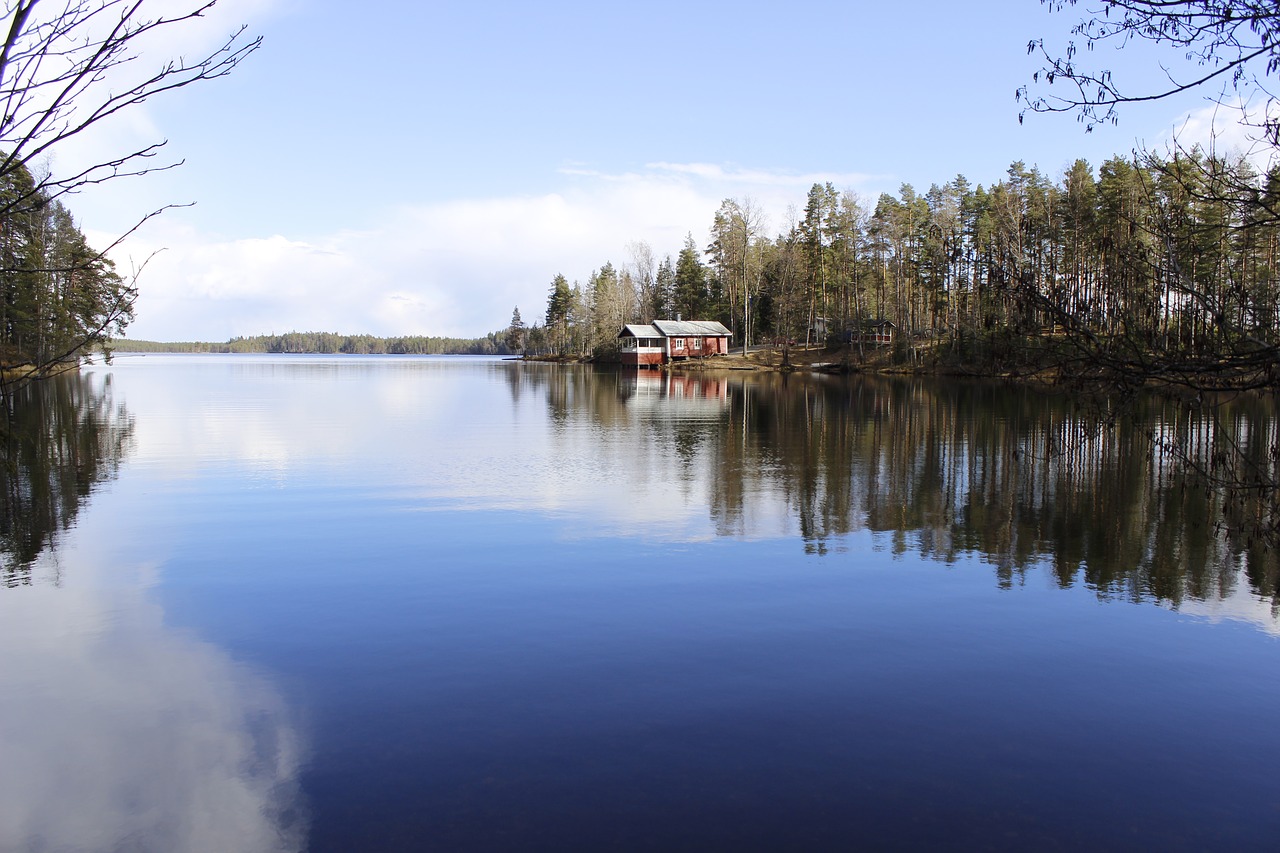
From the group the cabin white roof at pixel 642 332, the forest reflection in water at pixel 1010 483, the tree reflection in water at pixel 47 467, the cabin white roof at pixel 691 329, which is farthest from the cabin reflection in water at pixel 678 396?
the cabin white roof at pixel 642 332

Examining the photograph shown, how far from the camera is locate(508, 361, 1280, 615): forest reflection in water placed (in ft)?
39.7

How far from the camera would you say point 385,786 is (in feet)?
20.4

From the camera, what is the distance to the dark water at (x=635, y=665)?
590cm

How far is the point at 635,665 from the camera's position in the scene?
846 cm

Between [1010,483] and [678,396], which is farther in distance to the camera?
[678,396]

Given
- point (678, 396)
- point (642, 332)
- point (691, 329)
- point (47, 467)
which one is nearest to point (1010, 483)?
point (47, 467)

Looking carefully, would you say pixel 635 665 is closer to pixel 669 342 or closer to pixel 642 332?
pixel 669 342

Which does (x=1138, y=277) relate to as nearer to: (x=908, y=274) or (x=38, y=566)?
(x=38, y=566)

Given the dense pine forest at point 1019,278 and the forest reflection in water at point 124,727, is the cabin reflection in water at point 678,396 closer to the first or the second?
the dense pine forest at point 1019,278

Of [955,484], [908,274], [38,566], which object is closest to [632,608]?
[38,566]

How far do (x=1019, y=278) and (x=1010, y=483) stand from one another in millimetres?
14448

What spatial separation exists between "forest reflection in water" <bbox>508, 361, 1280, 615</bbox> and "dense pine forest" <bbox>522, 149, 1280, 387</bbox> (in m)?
0.62

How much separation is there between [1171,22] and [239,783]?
26.7 ft

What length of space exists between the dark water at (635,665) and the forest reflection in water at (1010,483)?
0.49ft
